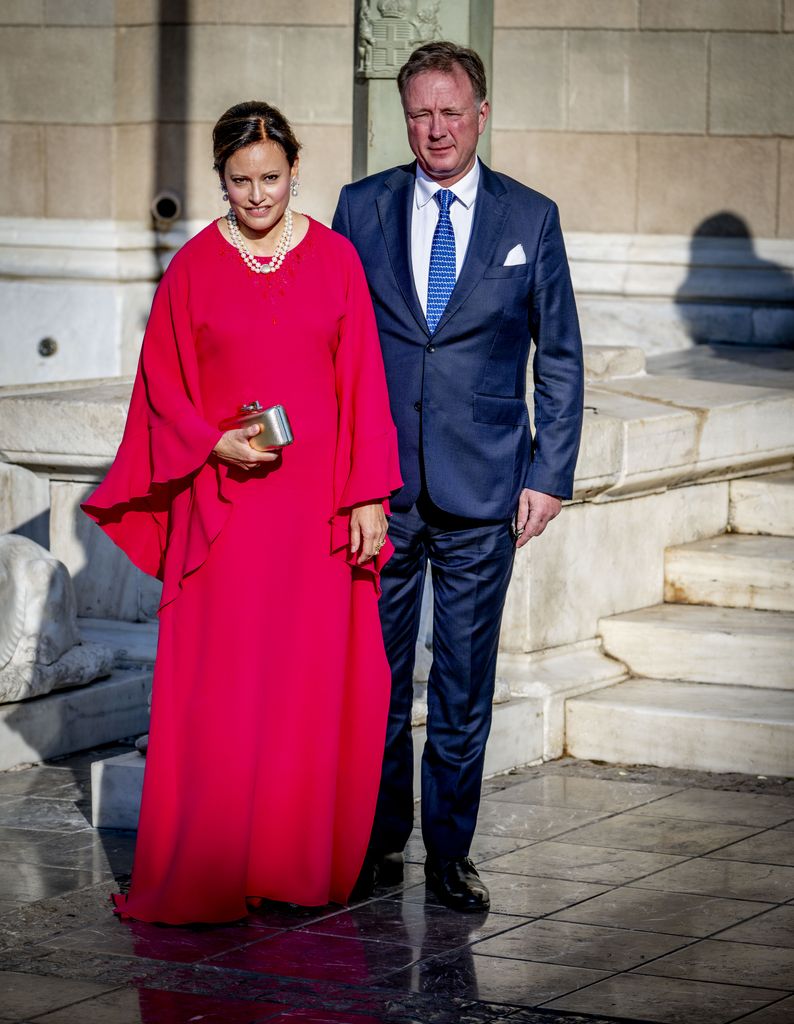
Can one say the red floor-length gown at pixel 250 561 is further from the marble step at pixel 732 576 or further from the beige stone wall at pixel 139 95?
the beige stone wall at pixel 139 95

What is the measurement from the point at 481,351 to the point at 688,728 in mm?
1983

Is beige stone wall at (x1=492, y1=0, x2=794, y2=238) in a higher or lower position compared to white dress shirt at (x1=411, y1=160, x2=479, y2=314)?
higher

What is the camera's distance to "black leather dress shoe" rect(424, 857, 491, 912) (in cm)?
512

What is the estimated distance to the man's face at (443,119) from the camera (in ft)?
16.3

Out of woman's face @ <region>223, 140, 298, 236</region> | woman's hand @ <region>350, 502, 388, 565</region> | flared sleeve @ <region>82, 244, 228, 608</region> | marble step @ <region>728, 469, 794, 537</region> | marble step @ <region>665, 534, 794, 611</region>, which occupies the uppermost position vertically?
woman's face @ <region>223, 140, 298, 236</region>

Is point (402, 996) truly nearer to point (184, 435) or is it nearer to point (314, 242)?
point (184, 435)

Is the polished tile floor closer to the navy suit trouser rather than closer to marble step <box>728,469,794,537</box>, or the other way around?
the navy suit trouser

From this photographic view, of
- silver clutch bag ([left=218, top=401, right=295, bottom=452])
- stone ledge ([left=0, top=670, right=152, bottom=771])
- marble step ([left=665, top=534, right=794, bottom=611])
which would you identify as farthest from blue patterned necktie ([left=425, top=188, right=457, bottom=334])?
marble step ([left=665, top=534, right=794, bottom=611])

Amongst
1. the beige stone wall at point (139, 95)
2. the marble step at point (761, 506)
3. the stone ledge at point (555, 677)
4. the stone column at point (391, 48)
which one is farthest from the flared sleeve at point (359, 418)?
the beige stone wall at point (139, 95)

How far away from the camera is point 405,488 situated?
203 inches

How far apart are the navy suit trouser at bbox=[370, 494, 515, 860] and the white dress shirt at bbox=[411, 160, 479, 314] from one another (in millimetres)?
570

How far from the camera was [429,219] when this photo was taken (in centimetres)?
519

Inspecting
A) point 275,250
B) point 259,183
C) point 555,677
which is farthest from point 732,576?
point 259,183

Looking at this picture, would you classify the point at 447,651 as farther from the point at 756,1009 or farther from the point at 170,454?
the point at 756,1009
